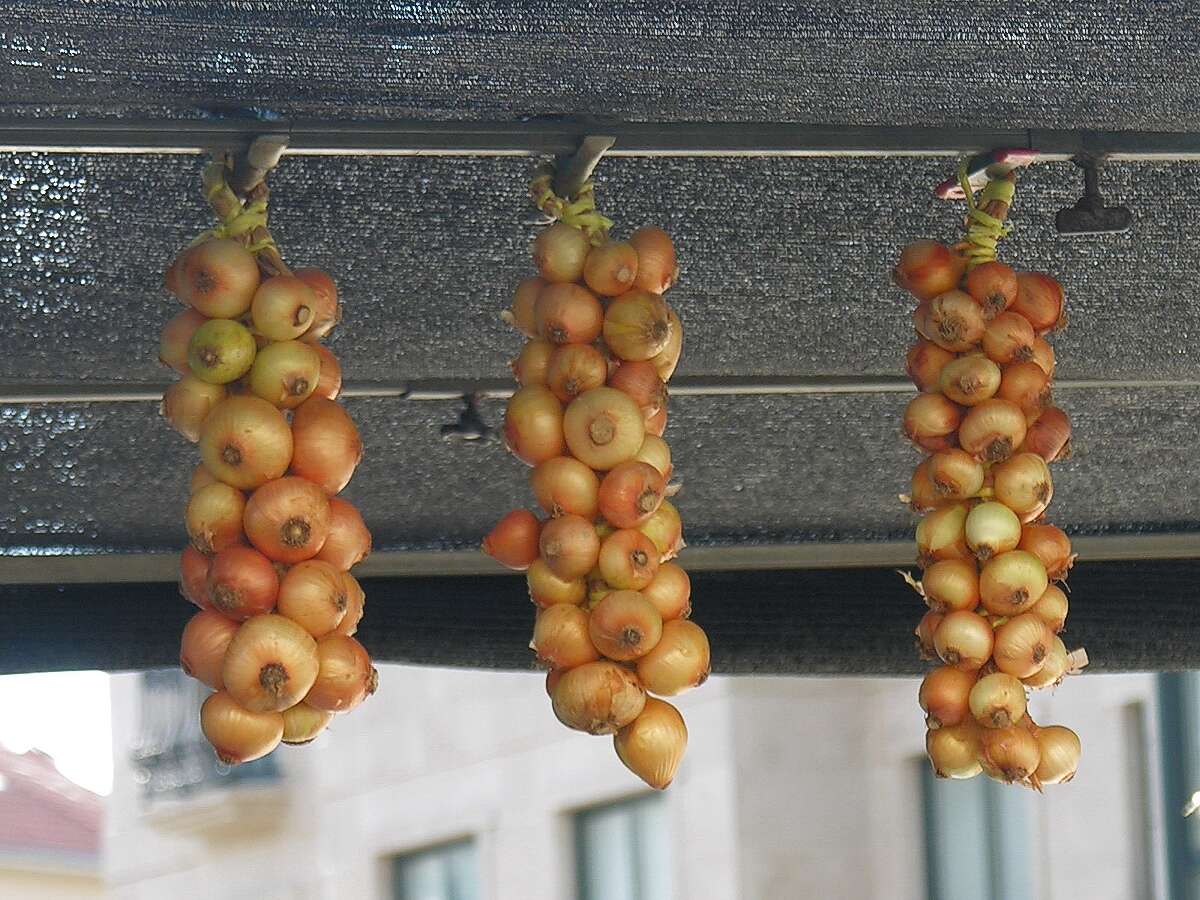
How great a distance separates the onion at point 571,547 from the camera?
1682 mm

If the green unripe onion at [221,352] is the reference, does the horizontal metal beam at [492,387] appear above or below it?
above

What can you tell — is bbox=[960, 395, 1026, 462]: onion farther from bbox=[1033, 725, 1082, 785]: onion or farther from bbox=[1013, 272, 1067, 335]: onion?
bbox=[1033, 725, 1082, 785]: onion

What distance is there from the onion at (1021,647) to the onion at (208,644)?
674 millimetres

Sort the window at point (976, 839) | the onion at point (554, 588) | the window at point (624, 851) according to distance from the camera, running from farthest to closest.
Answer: the window at point (624, 851) → the window at point (976, 839) → the onion at point (554, 588)

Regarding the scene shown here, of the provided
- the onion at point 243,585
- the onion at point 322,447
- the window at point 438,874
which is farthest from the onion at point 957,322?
the window at point 438,874

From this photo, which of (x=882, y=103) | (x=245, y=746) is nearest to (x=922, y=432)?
(x=882, y=103)

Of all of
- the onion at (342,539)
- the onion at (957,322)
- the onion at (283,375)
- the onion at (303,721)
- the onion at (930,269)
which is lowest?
the onion at (303,721)

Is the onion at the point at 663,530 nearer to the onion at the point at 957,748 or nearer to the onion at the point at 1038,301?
the onion at the point at 957,748

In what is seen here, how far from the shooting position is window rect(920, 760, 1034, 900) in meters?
10.3

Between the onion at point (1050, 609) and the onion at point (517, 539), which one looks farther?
the onion at point (1050, 609)

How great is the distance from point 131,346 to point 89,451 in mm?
251

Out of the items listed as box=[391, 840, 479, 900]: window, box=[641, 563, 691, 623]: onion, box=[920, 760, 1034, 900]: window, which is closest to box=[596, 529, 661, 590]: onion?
box=[641, 563, 691, 623]: onion

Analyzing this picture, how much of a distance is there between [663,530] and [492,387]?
0.84 m

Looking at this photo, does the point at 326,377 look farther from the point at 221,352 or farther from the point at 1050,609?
the point at 1050,609
